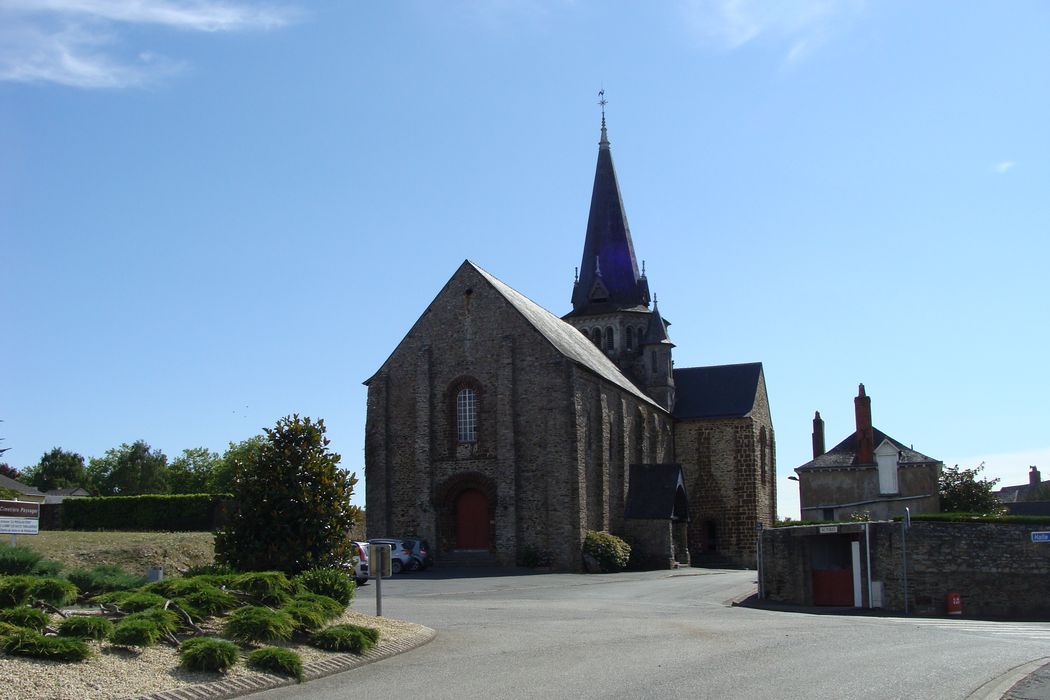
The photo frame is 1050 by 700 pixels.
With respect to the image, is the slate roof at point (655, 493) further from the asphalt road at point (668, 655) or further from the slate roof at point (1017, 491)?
the slate roof at point (1017, 491)

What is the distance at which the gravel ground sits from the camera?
9242mm

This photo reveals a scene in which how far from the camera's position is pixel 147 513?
37.1 m

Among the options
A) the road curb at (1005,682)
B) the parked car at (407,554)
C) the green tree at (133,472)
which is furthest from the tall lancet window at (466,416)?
the green tree at (133,472)

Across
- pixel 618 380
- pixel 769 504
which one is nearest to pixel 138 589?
pixel 618 380

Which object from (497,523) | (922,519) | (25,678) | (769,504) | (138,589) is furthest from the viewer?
(769,504)

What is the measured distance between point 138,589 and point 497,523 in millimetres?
24822

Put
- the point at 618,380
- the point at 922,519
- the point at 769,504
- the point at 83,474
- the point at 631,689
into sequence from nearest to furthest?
the point at 631,689
the point at 922,519
the point at 618,380
the point at 769,504
the point at 83,474

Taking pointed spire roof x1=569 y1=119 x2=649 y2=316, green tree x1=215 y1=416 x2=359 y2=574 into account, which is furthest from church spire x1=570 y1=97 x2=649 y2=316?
green tree x1=215 y1=416 x2=359 y2=574

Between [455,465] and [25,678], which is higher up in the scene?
[455,465]

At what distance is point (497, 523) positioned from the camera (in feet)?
124

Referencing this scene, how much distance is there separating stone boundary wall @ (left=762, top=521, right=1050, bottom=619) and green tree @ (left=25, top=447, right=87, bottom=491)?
258ft

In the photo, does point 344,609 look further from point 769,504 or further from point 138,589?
point 769,504

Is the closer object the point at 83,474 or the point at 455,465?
the point at 455,465

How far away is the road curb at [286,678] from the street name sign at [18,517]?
6.52 metres
